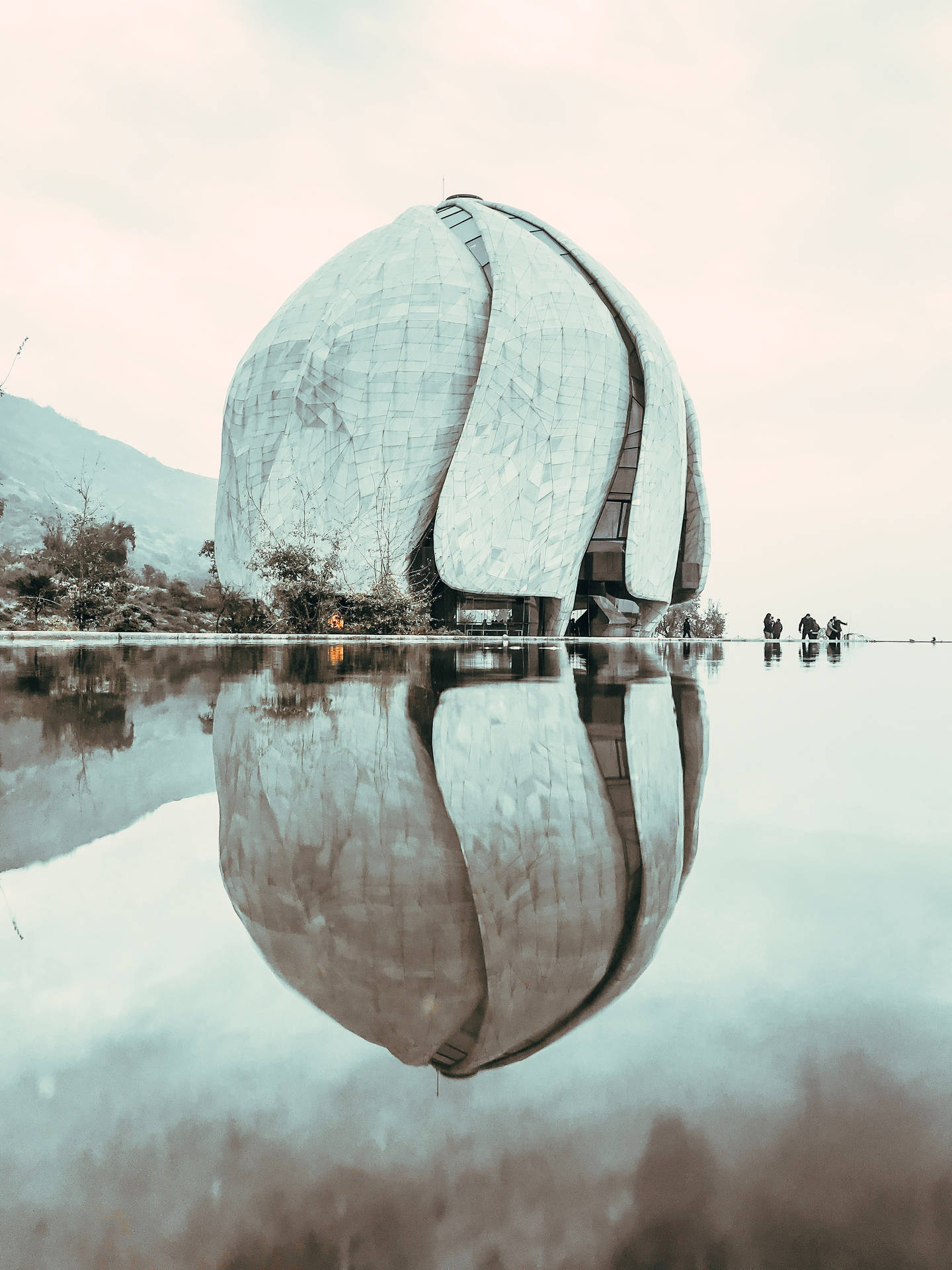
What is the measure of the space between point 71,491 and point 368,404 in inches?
3679

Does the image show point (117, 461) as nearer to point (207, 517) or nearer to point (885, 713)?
point (207, 517)

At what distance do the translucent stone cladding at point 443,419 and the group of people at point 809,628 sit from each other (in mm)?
6567

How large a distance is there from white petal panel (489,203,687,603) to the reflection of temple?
20.2 m

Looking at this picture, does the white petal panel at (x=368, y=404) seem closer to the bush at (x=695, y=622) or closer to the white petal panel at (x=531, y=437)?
the white petal panel at (x=531, y=437)

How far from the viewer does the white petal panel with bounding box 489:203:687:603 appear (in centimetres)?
2361

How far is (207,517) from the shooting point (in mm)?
195000

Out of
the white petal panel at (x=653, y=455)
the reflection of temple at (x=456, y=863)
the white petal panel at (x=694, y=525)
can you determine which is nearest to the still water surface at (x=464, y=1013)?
the reflection of temple at (x=456, y=863)

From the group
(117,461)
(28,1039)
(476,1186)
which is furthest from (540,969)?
(117,461)

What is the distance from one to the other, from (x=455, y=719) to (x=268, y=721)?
1102 mm

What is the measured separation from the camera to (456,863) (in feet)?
6.29

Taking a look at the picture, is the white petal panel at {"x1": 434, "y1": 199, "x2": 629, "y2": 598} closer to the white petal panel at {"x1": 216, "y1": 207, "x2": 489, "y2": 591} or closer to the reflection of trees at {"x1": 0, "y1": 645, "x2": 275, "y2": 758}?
the white petal panel at {"x1": 216, "y1": 207, "x2": 489, "y2": 591}

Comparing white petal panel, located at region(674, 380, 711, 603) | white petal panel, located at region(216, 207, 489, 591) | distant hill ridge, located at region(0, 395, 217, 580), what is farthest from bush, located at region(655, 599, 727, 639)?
distant hill ridge, located at region(0, 395, 217, 580)

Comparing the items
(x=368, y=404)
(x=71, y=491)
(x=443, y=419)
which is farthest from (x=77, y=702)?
(x=71, y=491)

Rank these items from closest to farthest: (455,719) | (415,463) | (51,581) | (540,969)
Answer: (540,969) < (455,719) < (51,581) < (415,463)
